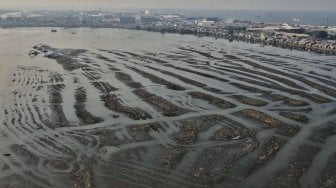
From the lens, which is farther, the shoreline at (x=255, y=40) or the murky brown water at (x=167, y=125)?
the shoreline at (x=255, y=40)

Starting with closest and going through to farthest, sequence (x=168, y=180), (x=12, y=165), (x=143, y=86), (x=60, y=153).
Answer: (x=168, y=180), (x=12, y=165), (x=60, y=153), (x=143, y=86)

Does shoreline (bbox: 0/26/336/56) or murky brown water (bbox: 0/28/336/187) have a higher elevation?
shoreline (bbox: 0/26/336/56)

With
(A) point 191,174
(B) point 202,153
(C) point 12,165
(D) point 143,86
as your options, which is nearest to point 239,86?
(D) point 143,86

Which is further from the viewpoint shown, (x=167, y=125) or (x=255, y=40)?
(x=255, y=40)

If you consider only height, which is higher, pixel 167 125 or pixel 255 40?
pixel 255 40

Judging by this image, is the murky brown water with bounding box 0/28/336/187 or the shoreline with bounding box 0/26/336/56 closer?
the murky brown water with bounding box 0/28/336/187

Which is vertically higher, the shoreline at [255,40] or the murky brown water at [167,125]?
the shoreline at [255,40]

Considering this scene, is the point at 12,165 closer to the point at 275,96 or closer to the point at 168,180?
the point at 168,180

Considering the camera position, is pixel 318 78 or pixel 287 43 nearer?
pixel 318 78
